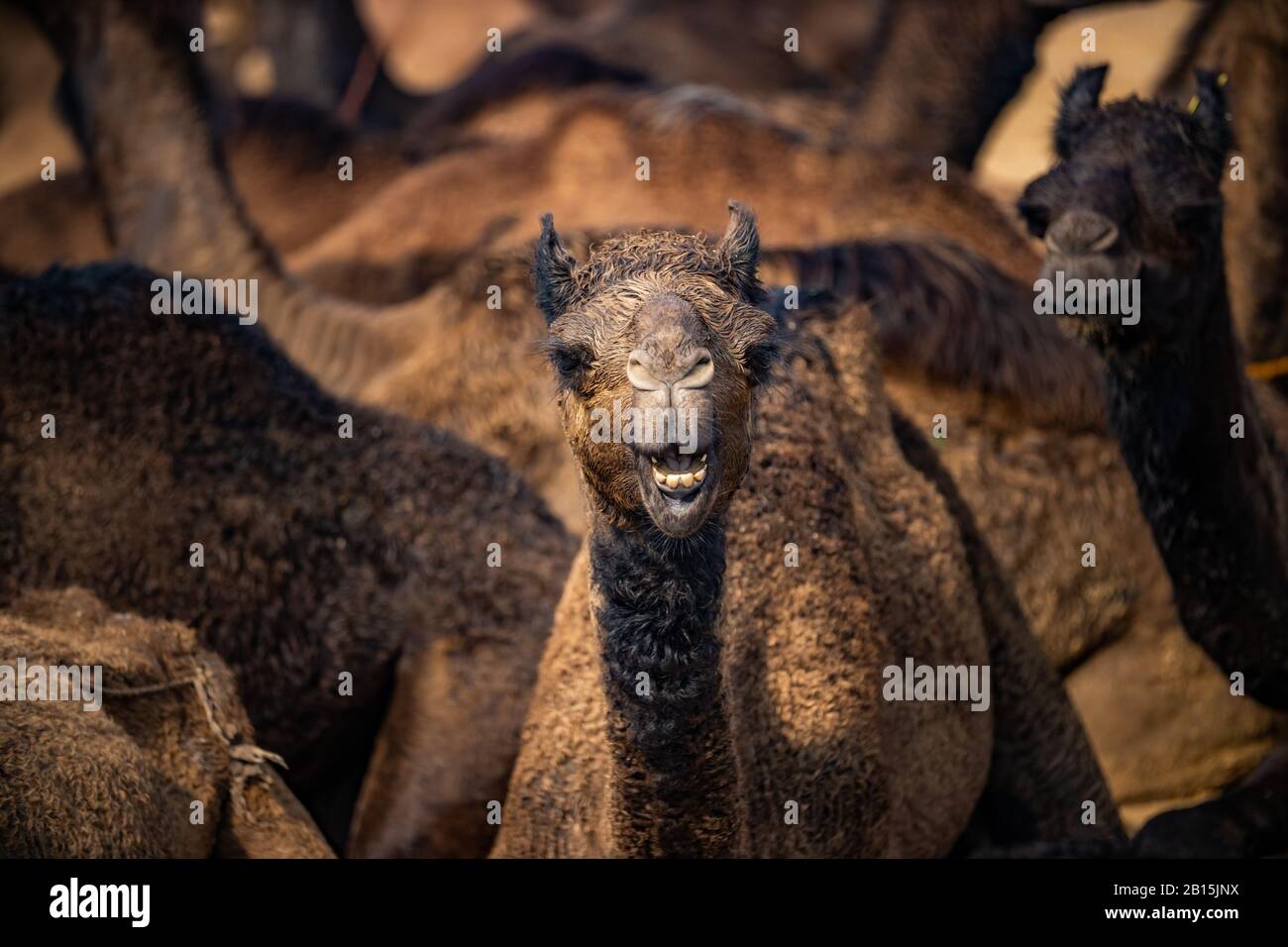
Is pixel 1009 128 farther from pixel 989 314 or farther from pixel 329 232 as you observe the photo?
pixel 989 314

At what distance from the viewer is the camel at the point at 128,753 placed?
3.34m

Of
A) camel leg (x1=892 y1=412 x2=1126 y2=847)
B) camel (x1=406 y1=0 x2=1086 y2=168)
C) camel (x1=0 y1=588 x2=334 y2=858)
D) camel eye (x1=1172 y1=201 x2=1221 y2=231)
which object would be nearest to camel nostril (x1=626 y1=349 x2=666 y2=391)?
camel (x1=0 y1=588 x2=334 y2=858)

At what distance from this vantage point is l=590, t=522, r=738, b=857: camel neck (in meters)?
3.13

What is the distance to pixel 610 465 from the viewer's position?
3.03 metres

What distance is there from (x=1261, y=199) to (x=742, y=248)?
3.74 metres

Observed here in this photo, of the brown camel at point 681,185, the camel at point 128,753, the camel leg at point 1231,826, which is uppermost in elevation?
the brown camel at point 681,185

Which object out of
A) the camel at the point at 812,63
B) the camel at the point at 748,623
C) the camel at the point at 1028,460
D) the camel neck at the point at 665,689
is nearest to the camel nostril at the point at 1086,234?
the camel at the point at 748,623

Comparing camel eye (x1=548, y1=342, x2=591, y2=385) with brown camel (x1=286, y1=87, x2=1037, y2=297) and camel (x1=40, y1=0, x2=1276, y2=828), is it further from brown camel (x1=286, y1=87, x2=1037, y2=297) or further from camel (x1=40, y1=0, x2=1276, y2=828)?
brown camel (x1=286, y1=87, x2=1037, y2=297)

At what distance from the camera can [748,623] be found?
3.81 m

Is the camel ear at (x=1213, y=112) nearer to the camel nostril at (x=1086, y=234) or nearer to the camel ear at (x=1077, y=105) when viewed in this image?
the camel ear at (x=1077, y=105)

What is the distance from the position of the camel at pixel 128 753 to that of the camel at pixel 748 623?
0.60 meters

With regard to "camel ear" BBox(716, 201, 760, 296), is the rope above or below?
below
